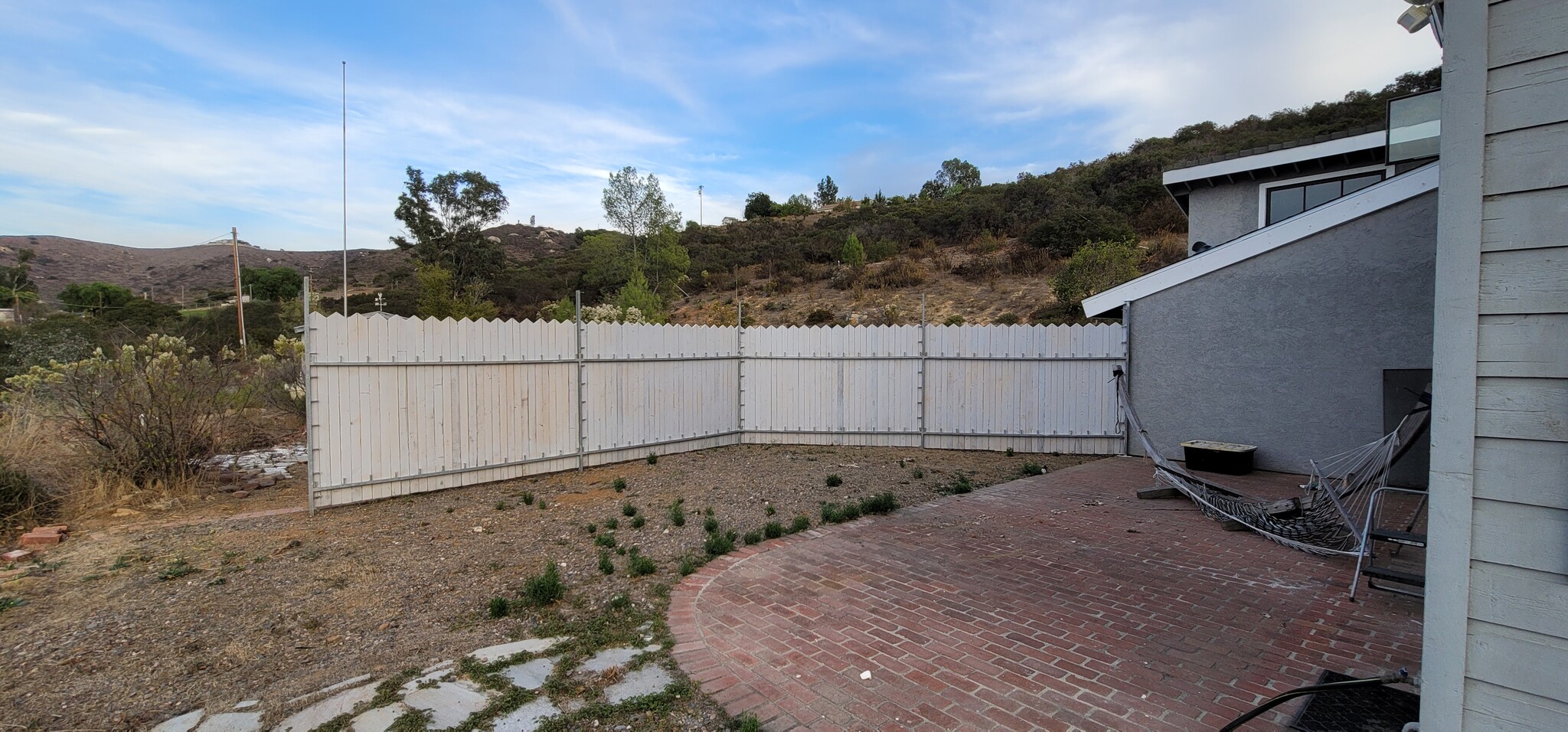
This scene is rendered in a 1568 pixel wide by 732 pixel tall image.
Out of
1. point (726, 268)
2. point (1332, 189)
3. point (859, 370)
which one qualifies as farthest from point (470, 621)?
point (726, 268)

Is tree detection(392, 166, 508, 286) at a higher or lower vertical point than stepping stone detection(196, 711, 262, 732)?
higher

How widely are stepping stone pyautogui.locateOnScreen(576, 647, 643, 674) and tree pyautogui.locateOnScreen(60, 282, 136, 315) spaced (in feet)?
109

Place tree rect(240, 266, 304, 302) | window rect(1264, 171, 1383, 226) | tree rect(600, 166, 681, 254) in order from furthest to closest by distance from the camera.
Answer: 1. tree rect(240, 266, 304, 302)
2. tree rect(600, 166, 681, 254)
3. window rect(1264, 171, 1383, 226)

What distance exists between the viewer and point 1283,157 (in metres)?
9.21

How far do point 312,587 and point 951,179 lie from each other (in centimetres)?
4236

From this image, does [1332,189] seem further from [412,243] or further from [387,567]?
[412,243]

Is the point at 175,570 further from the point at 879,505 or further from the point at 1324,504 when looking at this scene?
the point at 1324,504

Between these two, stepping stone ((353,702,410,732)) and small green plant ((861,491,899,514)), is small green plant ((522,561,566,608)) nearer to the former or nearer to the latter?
stepping stone ((353,702,410,732))

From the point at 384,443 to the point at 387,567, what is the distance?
2.18 meters

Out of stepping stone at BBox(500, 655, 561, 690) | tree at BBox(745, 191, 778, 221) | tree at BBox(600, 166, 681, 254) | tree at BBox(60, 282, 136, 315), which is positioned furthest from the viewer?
tree at BBox(745, 191, 778, 221)

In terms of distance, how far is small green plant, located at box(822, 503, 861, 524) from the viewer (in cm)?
544

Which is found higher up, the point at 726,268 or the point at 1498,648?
the point at 726,268

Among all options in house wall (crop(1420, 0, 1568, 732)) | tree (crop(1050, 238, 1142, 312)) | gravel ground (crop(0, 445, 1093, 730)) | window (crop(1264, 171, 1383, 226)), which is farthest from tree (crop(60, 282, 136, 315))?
window (crop(1264, 171, 1383, 226))

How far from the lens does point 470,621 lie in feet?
11.4
